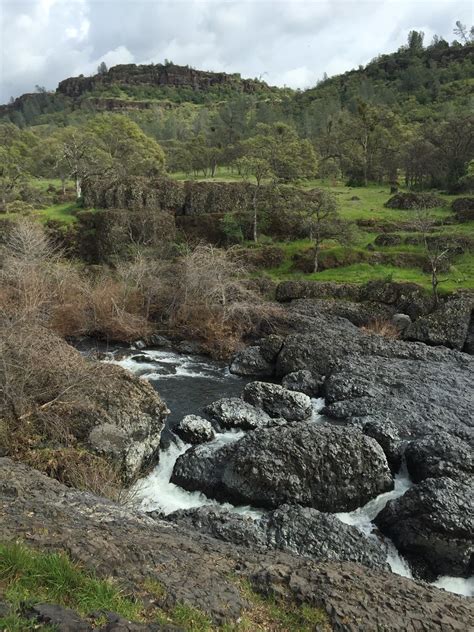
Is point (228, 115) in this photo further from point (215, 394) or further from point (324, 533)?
point (324, 533)

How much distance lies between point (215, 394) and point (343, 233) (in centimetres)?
2299

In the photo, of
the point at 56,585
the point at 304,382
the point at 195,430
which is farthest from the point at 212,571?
the point at 304,382

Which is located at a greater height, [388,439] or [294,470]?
[294,470]

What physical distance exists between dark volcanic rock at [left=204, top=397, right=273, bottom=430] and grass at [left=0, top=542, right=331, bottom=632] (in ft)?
36.6

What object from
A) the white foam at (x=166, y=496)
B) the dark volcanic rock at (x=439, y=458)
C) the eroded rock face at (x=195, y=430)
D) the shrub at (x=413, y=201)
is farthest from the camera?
the shrub at (x=413, y=201)

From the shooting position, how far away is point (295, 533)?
1247 cm

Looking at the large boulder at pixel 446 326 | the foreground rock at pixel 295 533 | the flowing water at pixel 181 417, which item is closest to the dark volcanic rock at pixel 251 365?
the flowing water at pixel 181 417

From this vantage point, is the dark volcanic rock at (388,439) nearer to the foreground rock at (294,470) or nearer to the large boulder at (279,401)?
the foreground rock at (294,470)

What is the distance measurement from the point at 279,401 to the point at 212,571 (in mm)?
12656

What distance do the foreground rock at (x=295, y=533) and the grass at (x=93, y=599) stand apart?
12.2 feet

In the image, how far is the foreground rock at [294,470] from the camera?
1450 centimetres

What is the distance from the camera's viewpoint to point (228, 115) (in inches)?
4555

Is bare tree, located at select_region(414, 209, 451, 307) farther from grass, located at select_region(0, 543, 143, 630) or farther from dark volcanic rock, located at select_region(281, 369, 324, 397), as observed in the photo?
grass, located at select_region(0, 543, 143, 630)

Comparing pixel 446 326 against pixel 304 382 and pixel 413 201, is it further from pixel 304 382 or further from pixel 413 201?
pixel 413 201
